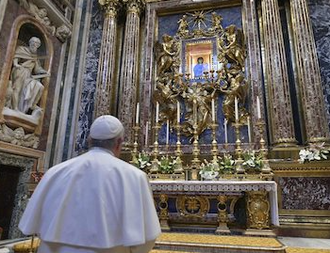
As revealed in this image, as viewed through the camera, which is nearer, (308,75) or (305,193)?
(305,193)

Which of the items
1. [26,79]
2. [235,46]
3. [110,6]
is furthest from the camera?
[110,6]

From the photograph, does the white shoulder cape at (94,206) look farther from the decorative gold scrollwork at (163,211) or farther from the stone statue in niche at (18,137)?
the stone statue in niche at (18,137)

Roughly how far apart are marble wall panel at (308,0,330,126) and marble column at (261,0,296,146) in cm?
91

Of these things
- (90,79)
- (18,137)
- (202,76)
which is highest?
(90,79)

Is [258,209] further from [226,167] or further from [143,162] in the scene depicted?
[143,162]

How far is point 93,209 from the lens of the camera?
56.4 inches

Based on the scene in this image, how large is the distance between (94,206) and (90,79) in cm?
749

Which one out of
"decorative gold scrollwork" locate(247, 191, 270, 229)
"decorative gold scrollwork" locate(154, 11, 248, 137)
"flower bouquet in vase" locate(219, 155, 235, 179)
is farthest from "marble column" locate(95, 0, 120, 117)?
"decorative gold scrollwork" locate(247, 191, 270, 229)

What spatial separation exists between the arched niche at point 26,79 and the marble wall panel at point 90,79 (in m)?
1.20

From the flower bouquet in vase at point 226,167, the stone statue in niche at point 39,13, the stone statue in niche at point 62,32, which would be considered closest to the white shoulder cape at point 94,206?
the flower bouquet in vase at point 226,167

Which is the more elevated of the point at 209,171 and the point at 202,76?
the point at 202,76

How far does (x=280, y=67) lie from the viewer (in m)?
6.76

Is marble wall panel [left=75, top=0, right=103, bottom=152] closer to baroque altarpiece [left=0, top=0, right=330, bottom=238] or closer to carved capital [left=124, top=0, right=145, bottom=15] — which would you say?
baroque altarpiece [left=0, top=0, right=330, bottom=238]

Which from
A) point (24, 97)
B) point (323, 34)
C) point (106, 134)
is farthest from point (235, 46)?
point (106, 134)
